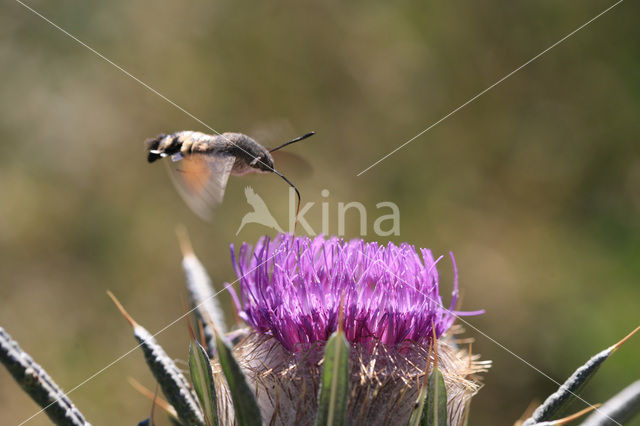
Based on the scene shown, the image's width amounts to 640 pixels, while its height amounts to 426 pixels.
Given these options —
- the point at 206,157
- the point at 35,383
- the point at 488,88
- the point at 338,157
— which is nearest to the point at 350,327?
the point at 206,157

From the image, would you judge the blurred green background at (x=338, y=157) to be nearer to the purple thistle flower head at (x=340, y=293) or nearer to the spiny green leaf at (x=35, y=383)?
the purple thistle flower head at (x=340, y=293)

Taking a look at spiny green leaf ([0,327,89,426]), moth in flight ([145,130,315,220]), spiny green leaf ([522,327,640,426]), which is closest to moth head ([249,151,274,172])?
moth in flight ([145,130,315,220])

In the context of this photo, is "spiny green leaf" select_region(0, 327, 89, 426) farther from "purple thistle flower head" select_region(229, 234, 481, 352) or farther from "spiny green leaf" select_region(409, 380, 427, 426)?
"spiny green leaf" select_region(409, 380, 427, 426)

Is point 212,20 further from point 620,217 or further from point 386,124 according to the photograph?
point 620,217

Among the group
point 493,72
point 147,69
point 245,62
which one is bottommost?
point 493,72

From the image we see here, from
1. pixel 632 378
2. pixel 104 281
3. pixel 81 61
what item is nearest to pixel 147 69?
pixel 81 61

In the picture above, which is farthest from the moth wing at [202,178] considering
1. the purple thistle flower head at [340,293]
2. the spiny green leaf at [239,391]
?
the spiny green leaf at [239,391]
